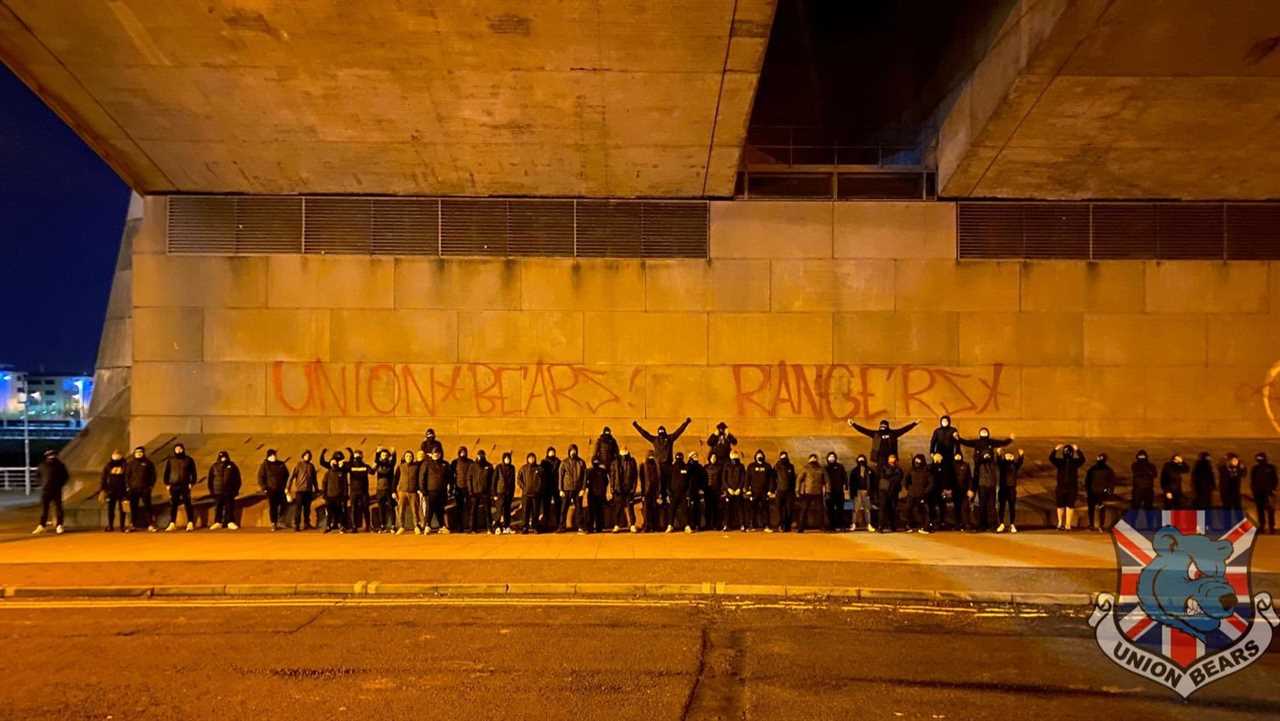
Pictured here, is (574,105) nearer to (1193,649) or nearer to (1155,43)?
(1155,43)

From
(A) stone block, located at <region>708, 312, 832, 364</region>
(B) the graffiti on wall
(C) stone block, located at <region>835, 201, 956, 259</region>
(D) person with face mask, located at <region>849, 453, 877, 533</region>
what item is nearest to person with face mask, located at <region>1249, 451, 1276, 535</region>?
(B) the graffiti on wall

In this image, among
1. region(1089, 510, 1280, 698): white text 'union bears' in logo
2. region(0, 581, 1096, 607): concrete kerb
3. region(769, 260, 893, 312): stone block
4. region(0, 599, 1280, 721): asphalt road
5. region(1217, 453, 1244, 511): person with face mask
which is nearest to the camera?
region(0, 599, 1280, 721): asphalt road

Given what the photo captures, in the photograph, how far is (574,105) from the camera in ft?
49.1

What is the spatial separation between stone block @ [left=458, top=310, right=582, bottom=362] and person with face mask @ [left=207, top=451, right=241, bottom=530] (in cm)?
471

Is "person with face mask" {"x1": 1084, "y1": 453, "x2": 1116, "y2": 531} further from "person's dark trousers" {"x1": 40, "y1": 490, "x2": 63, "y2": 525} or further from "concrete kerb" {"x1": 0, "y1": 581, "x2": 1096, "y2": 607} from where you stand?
"person's dark trousers" {"x1": 40, "y1": 490, "x2": 63, "y2": 525}

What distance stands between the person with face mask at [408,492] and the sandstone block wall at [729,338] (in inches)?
117

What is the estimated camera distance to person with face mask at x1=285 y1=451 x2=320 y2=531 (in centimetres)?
1439

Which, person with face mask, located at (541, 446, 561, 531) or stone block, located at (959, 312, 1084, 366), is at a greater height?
stone block, located at (959, 312, 1084, 366)

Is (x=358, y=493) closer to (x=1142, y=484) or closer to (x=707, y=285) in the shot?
(x=707, y=285)

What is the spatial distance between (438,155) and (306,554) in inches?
312

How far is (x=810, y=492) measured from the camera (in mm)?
14047

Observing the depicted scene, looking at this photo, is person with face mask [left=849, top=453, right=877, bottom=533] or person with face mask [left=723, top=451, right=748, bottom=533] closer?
person with face mask [left=723, top=451, right=748, bottom=533]

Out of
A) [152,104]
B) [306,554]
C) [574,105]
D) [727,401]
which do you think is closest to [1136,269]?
[727,401]

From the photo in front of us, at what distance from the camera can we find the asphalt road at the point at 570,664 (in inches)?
237
